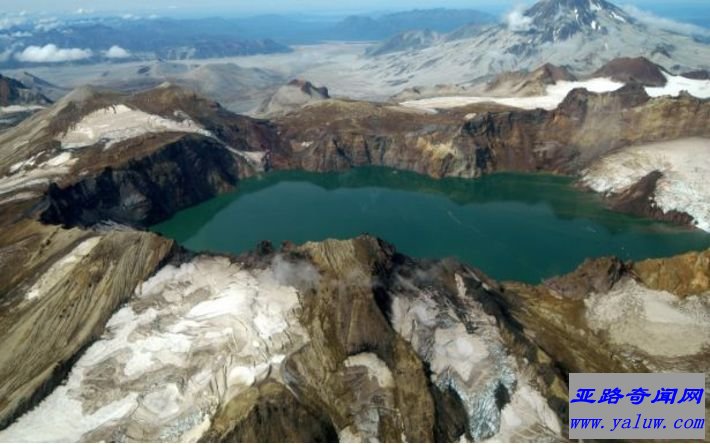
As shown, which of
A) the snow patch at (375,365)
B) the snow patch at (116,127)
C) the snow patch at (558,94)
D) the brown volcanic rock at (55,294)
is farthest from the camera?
the snow patch at (558,94)

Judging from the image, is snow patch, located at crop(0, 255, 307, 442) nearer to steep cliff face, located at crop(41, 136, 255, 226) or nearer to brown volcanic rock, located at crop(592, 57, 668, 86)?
steep cliff face, located at crop(41, 136, 255, 226)

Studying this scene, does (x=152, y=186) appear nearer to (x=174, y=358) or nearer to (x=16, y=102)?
(x=174, y=358)

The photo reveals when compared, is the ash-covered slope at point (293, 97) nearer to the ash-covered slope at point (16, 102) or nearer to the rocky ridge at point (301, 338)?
the ash-covered slope at point (16, 102)

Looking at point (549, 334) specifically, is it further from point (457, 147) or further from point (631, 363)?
point (457, 147)

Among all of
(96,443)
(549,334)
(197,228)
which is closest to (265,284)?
(96,443)

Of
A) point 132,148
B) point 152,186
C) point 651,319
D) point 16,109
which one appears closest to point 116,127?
point 132,148

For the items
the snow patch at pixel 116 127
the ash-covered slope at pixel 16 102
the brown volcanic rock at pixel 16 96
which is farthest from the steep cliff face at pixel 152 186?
the brown volcanic rock at pixel 16 96

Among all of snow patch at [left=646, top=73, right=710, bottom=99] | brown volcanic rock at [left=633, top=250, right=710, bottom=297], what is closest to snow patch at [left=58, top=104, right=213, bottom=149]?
brown volcanic rock at [left=633, top=250, right=710, bottom=297]

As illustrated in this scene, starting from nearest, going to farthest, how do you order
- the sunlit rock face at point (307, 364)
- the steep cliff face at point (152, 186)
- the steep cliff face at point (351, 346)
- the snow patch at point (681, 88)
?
the sunlit rock face at point (307, 364)
the steep cliff face at point (351, 346)
the steep cliff face at point (152, 186)
the snow patch at point (681, 88)
